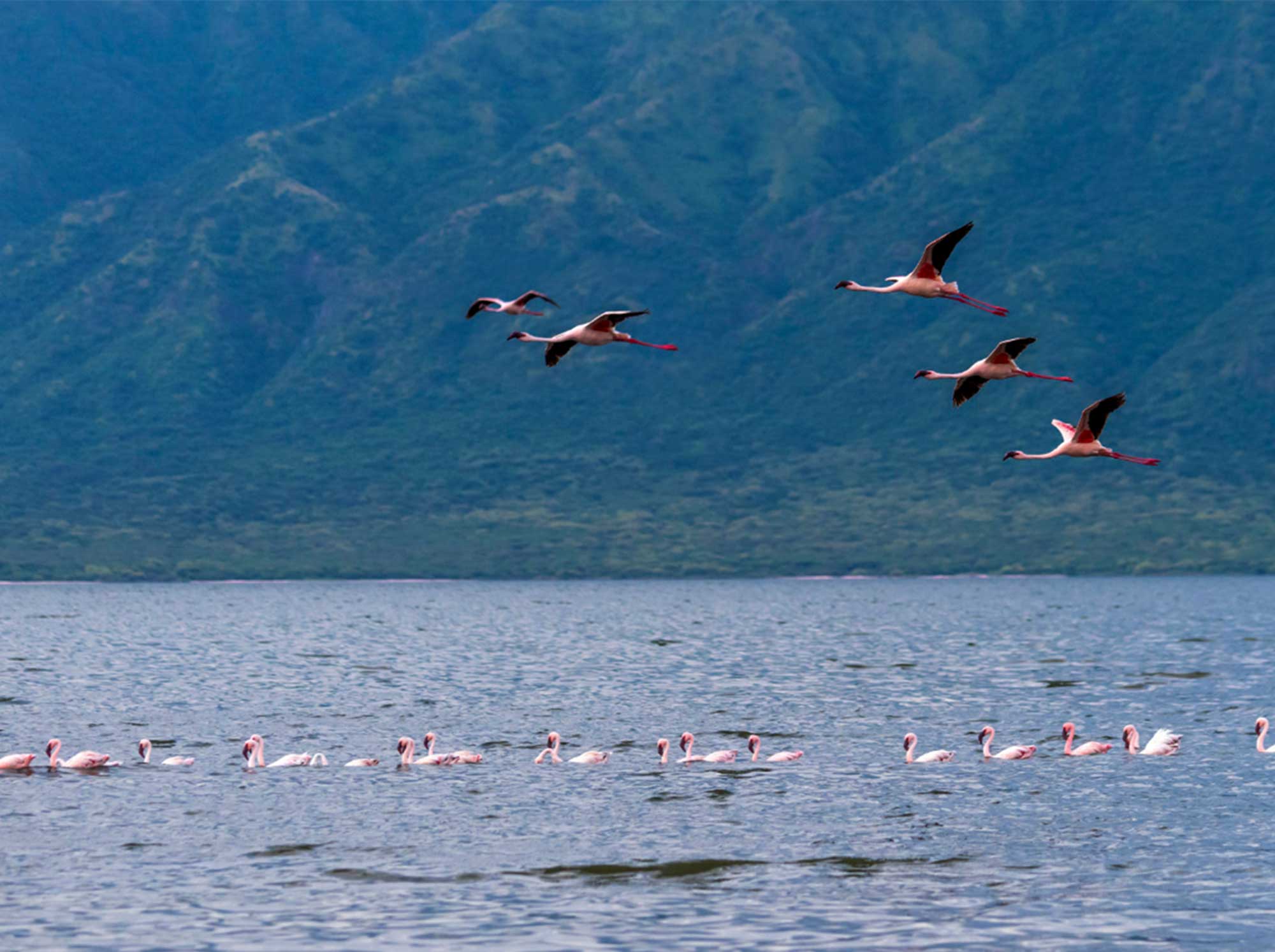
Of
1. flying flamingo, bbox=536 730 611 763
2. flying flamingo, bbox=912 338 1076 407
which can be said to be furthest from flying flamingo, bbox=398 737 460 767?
flying flamingo, bbox=912 338 1076 407

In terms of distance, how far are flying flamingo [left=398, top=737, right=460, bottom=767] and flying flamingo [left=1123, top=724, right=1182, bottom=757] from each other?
1990 cm

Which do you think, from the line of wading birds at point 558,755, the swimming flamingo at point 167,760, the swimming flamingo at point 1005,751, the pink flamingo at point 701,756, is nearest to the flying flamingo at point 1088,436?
the line of wading birds at point 558,755

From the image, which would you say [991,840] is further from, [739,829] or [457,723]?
[457,723]

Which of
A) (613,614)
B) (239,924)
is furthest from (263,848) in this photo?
(613,614)

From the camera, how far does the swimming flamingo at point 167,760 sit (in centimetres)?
5734

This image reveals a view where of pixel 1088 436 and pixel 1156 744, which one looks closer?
pixel 1088 436

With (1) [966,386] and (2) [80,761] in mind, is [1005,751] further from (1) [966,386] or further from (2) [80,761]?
(2) [80,761]

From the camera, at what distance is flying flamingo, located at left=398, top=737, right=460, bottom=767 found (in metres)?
57.0

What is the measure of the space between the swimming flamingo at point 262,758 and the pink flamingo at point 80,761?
395 cm

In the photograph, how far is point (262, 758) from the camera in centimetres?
5731

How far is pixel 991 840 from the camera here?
45.1 meters

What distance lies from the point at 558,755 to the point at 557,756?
1.19 m

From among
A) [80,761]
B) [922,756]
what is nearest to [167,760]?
[80,761]

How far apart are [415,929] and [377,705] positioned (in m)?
43.0
